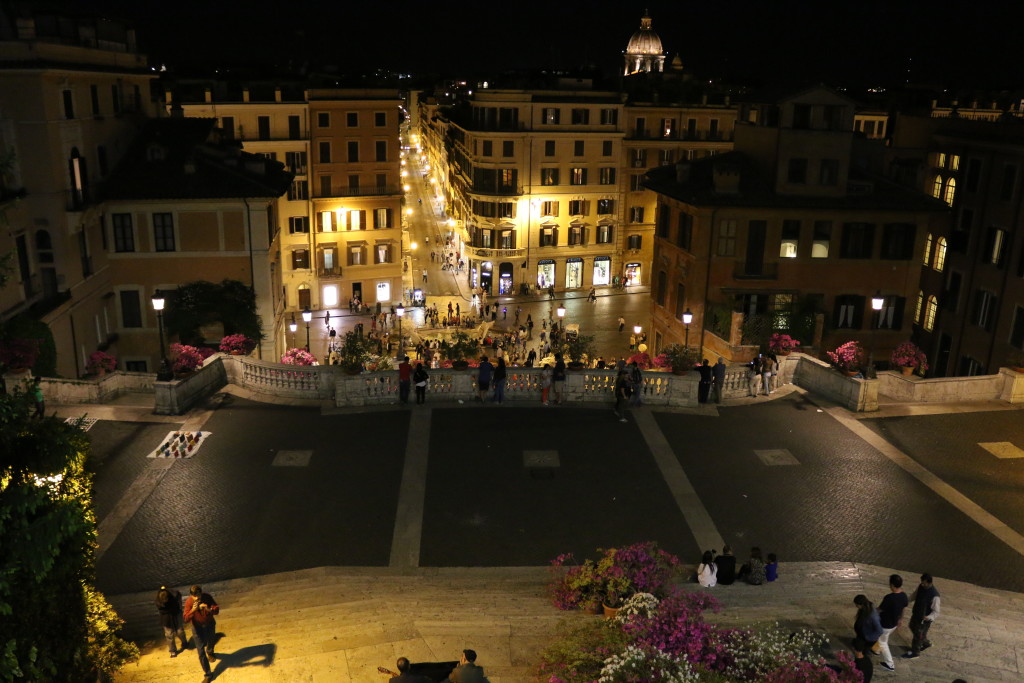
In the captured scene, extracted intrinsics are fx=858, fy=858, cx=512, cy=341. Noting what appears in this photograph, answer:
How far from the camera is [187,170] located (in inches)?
1500

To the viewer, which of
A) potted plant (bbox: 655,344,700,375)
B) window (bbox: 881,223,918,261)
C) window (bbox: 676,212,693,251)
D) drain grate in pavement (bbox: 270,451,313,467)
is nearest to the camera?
drain grate in pavement (bbox: 270,451,313,467)

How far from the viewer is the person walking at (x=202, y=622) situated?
13.2 metres

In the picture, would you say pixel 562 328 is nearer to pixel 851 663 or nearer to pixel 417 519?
pixel 417 519

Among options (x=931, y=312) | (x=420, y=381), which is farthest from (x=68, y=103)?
(x=931, y=312)

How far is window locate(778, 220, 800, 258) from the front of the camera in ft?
130

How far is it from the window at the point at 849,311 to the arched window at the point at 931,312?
761cm

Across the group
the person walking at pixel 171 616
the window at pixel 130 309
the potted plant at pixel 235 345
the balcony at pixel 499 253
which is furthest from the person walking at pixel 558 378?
the balcony at pixel 499 253

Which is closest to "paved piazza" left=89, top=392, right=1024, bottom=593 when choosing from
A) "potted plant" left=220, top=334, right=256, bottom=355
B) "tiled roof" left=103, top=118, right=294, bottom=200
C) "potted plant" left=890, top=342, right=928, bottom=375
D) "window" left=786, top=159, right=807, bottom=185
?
"potted plant" left=890, top=342, right=928, bottom=375

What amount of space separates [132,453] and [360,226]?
45034 mm

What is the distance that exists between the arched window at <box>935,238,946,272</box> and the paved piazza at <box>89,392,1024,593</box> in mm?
20760

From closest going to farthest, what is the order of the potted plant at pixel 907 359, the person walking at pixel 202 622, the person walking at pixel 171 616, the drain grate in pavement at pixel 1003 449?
the person walking at pixel 202 622 → the person walking at pixel 171 616 → the drain grate in pavement at pixel 1003 449 → the potted plant at pixel 907 359

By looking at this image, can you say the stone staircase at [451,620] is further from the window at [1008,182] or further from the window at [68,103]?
the window at [1008,182]

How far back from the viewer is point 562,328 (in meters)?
58.5

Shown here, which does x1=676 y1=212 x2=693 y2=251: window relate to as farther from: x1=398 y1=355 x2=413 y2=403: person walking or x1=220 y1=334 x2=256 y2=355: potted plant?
x1=220 y1=334 x2=256 y2=355: potted plant
